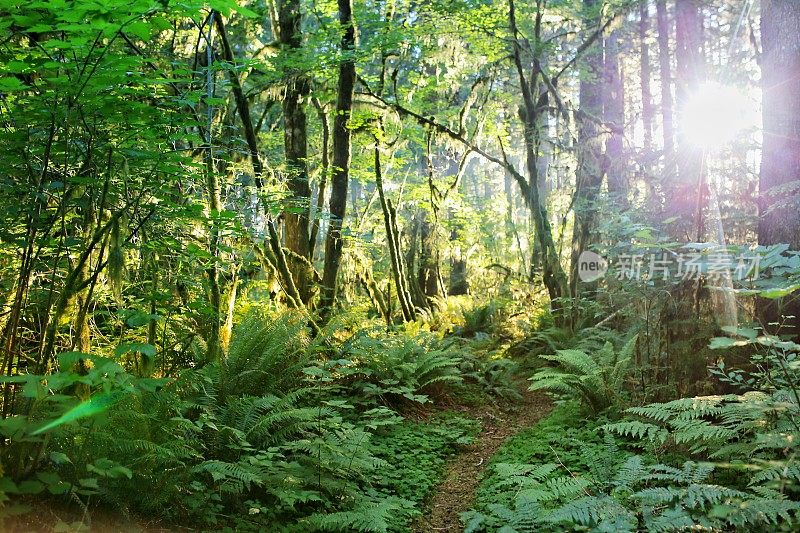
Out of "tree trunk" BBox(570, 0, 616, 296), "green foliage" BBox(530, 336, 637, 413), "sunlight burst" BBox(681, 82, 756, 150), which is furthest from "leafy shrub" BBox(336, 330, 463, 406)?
"tree trunk" BBox(570, 0, 616, 296)

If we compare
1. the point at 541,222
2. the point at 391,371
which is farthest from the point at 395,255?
the point at 391,371

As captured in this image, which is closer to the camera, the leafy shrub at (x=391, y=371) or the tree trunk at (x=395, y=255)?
the leafy shrub at (x=391, y=371)

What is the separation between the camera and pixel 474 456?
18.1ft

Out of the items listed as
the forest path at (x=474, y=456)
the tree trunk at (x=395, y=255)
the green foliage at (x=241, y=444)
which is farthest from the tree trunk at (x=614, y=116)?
the green foliage at (x=241, y=444)

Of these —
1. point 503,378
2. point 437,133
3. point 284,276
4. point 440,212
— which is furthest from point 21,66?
point 440,212

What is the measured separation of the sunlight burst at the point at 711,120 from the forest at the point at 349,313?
8 cm

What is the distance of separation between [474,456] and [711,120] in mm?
5485

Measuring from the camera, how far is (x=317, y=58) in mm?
7906

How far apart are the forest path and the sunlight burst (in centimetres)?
398

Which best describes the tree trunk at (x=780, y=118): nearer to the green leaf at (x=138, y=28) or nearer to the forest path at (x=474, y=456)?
the forest path at (x=474, y=456)

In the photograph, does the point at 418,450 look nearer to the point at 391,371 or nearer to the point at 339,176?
the point at 391,371

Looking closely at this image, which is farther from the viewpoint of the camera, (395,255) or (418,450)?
(395,255)

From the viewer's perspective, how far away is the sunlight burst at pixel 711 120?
22.4 feet

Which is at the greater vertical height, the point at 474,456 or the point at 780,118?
the point at 780,118
